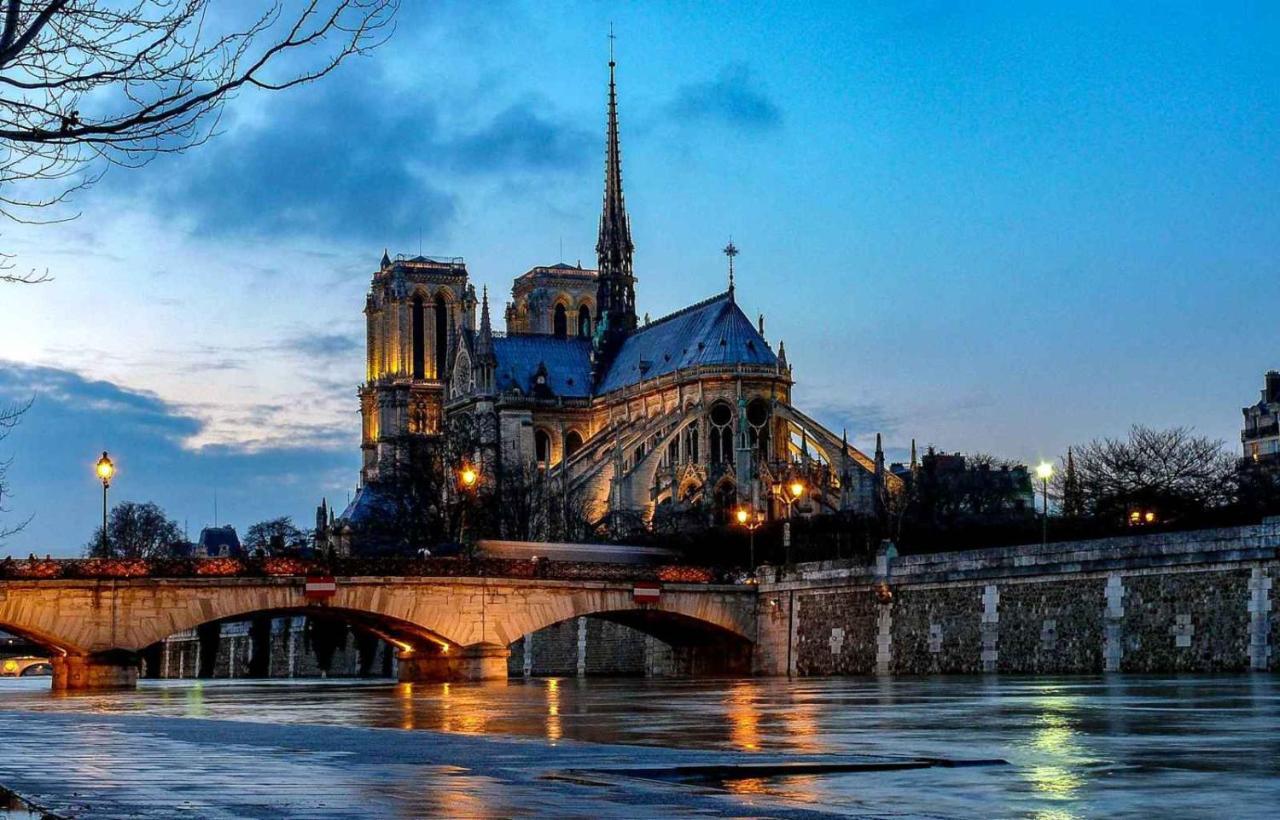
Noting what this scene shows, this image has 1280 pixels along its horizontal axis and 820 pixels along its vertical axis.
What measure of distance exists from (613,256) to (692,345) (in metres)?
20.4

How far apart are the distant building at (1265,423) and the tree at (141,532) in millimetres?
87020

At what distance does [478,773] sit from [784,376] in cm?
10775

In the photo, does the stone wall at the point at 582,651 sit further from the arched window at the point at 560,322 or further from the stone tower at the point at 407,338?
the arched window at the point at 560,322

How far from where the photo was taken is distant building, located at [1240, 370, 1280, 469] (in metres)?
140

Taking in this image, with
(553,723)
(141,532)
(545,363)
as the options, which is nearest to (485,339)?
(545,363)

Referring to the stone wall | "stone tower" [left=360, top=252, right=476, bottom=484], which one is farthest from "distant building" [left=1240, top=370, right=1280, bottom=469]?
the stone wall

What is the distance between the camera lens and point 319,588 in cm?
5325

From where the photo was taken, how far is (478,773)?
38.6ft

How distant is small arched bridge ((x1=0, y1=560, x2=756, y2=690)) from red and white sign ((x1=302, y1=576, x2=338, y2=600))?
18 centimetres

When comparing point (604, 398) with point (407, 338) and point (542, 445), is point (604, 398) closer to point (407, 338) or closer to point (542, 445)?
point (542, 445)

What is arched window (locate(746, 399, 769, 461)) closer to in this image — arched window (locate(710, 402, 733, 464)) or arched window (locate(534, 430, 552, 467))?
arched window (locate(710, 402, 733, 464))

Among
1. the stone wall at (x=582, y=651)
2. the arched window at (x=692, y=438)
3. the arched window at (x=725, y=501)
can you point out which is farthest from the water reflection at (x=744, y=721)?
the arched window at (x=692, y=438)

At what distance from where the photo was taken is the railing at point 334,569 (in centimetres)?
5156

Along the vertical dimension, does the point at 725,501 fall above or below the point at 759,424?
below
